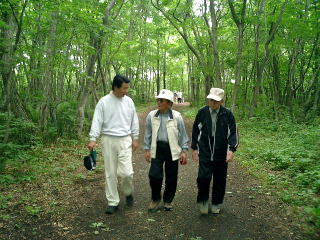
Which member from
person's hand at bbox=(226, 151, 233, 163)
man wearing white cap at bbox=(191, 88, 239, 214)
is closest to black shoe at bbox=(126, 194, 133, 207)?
man wearing white cap at bbox=(191, 88, 239, 214)

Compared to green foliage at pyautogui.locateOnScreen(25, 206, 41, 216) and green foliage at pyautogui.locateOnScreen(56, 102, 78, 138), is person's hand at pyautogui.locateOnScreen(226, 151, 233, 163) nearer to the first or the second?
green foliage at pyautogui.locateOnScreen(25, 206, 41, 216)

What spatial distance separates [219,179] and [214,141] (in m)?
0.68

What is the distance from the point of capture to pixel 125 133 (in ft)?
16.6

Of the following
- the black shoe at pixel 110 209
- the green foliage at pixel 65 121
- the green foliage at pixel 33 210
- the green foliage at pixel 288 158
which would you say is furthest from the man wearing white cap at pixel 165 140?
the green foliage at pixel 65 121

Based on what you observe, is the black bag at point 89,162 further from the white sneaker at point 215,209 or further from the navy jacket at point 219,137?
the white sneaker at point 215,209

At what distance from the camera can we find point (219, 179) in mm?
4910

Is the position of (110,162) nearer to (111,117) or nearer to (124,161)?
(124,161)

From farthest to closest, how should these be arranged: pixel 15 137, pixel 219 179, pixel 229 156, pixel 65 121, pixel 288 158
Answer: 1. pixel 65 121
2. pixel 15 137
3. pixel 288 158
4. pixel 219 179
5. pixel 229 156

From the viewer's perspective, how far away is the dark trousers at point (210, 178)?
4777 millimetres

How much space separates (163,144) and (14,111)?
20.1 feet

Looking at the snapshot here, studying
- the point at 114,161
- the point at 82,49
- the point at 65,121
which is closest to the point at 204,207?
the point at 114,161

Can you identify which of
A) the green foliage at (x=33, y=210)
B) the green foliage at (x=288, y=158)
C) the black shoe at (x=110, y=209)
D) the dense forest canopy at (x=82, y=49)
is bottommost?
the green foliage at (x=33, y=210)

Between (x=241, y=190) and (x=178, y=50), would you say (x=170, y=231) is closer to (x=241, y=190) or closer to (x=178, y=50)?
(x=241, y=190)

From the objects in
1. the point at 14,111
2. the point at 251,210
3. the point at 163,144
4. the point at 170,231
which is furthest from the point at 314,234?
the point at 14,111
